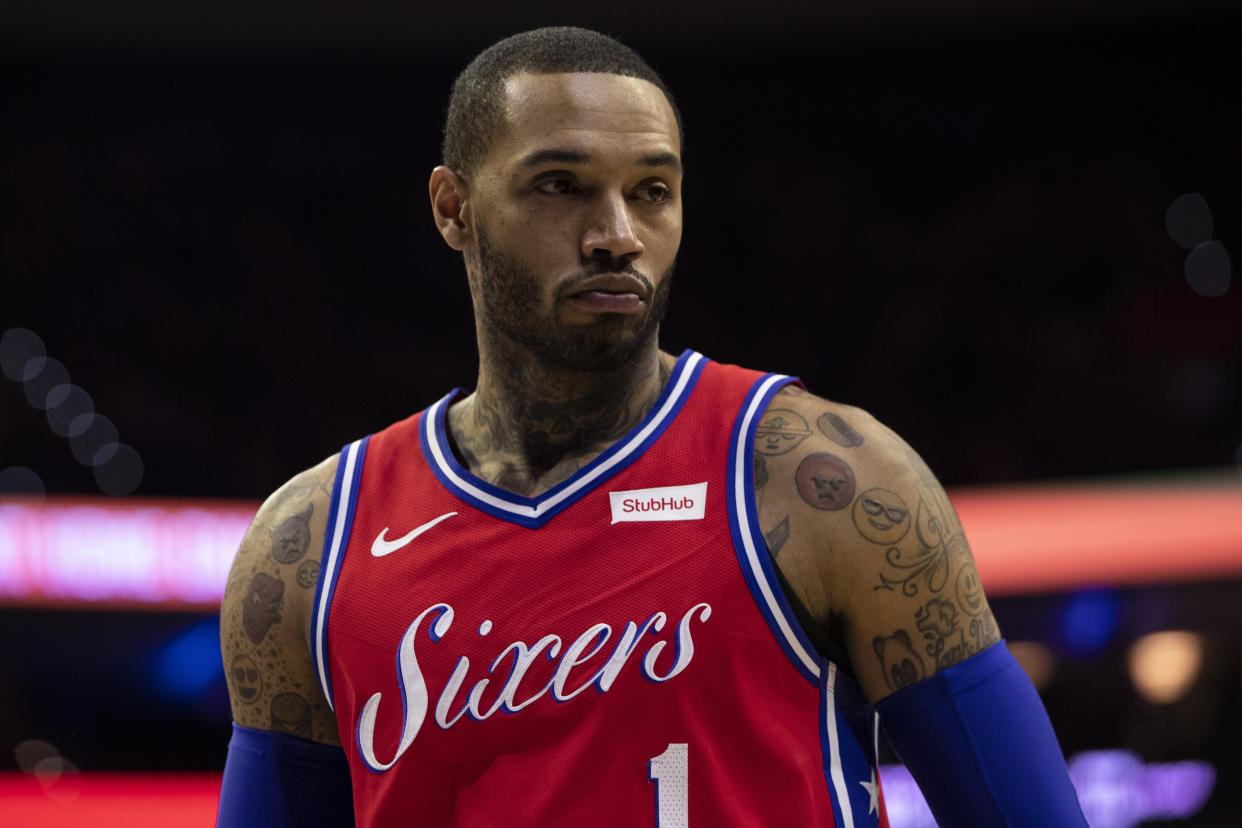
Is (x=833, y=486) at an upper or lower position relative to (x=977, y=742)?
upper

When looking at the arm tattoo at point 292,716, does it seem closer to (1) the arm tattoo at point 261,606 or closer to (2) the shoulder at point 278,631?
(2) the shoulder at point 278,631

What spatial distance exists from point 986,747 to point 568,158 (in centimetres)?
103

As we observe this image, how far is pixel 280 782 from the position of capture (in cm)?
211

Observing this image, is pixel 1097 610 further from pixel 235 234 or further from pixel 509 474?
pixel 235 234

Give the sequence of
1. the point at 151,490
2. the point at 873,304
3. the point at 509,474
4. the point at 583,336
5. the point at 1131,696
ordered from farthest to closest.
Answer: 1. the point at 873,304
2. the point at 151,490
3. the point at 1131,696
4. the point at 509,474
5. the point at 583,336

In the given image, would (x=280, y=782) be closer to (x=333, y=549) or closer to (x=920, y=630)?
(x=333, y=549)

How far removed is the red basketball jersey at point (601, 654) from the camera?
1.82 meters

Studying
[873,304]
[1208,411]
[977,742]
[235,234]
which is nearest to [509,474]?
[977,742]

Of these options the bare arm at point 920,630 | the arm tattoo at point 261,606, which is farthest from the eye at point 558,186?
the arm tattoo at point 261,606

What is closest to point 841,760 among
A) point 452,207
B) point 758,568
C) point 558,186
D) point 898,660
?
point 898,660

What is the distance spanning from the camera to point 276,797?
2104 mm

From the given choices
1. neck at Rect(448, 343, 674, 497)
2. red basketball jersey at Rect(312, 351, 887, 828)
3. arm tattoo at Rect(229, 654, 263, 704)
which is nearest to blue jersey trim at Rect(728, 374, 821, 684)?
red basketball jersey at Rect(312, 351, 887, 828)

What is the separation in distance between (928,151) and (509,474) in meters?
9.98

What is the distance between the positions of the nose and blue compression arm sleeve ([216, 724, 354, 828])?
0.93 m
